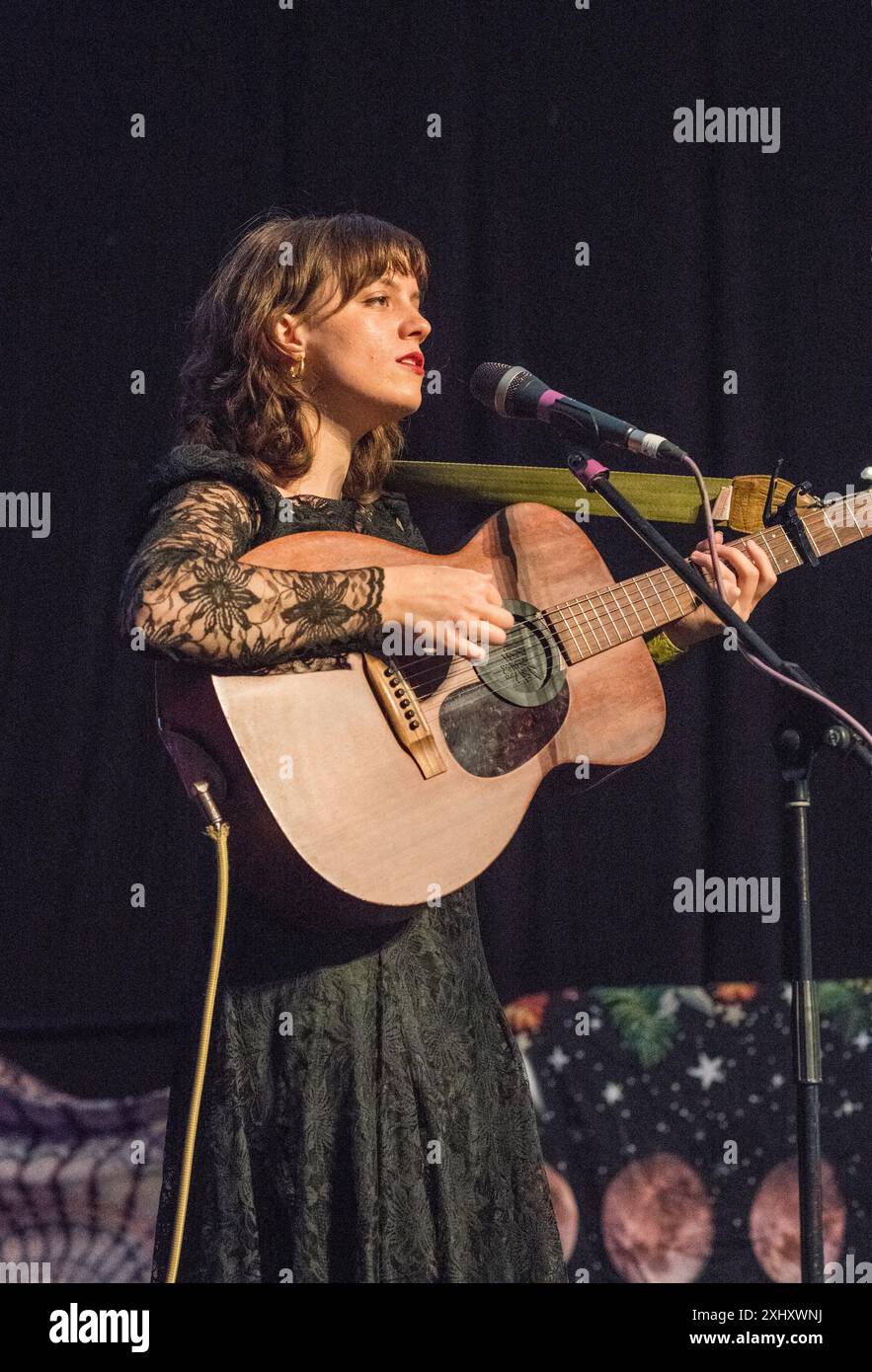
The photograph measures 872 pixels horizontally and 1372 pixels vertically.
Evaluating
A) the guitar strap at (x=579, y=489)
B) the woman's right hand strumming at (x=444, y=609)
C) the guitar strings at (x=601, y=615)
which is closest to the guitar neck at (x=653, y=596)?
the guitar strings at (x=601, y=615)

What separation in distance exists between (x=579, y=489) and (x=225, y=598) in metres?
0.96

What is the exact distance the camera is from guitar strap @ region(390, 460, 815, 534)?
92.0 inches

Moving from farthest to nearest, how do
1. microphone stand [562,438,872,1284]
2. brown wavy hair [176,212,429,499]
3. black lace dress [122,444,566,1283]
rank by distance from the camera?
brown wavy hair [176,212,429,499] → black lace dress [122,444,566,1283] → microphone stand [562,438,872,1284]

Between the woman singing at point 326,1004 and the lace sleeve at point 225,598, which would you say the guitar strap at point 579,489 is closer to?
the woman singing at point 326,1004

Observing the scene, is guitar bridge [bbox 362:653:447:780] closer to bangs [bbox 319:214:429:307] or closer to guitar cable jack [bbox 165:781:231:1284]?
guitar cable jack [bbox 165:781:231:1284]

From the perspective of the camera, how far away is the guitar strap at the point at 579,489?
92.0 inches

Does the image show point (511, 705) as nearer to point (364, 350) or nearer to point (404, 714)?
point (404, 714)

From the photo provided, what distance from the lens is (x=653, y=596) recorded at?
2150 mm

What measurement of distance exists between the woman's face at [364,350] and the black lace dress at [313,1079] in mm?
253

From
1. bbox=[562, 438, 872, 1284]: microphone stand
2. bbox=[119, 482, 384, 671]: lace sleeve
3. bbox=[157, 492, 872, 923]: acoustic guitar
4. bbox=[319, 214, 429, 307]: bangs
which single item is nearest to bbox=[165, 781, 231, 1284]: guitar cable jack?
bbox=[157, 492, 872, 923]: acoustic guitar

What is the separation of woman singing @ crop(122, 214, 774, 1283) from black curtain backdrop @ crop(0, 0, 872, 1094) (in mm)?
768

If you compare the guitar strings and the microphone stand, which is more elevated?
the guitar strings
